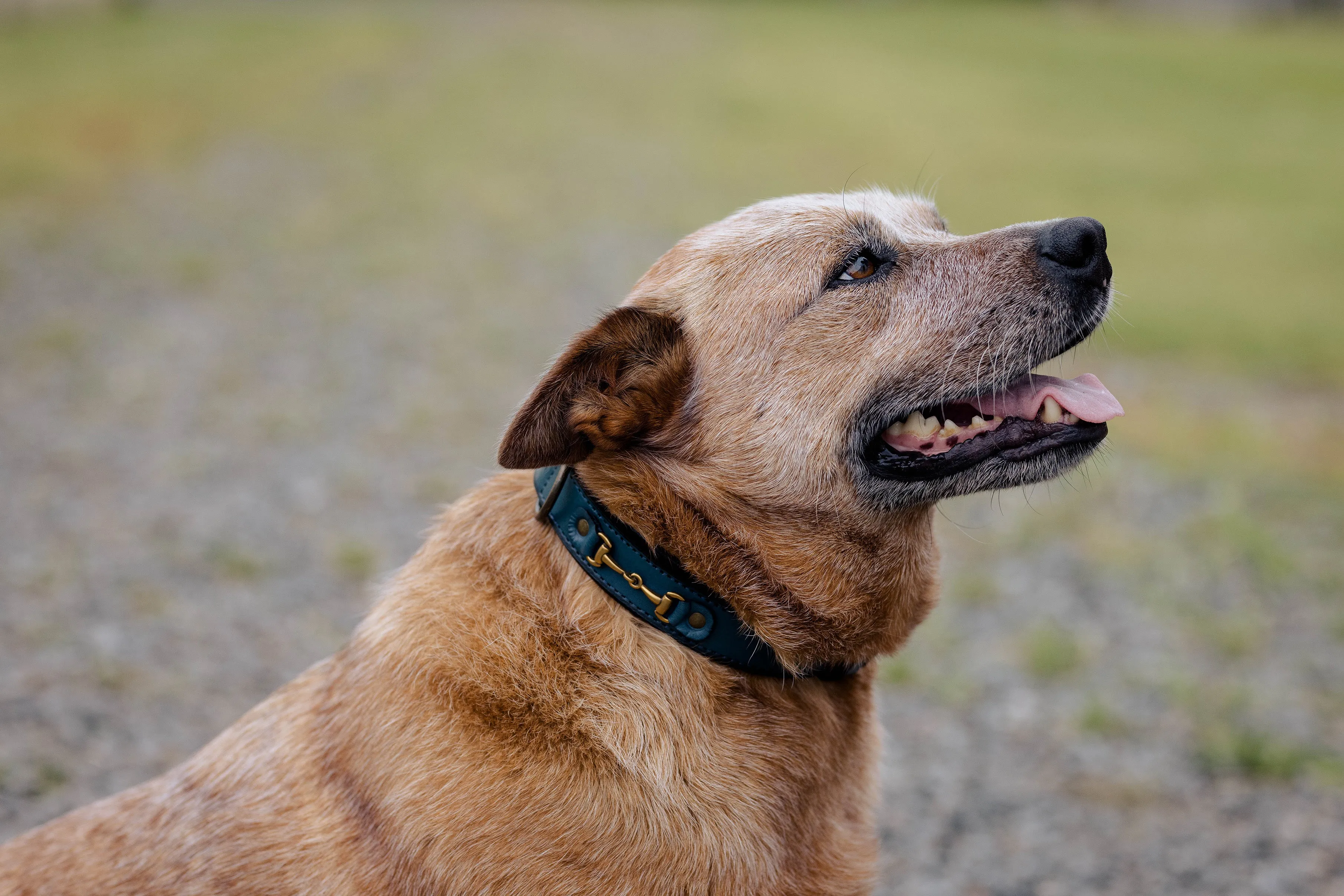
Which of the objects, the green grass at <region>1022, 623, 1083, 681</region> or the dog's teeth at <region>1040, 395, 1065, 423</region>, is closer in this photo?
the dog's teeth at <region>1040, 395, 1065, 423</region>

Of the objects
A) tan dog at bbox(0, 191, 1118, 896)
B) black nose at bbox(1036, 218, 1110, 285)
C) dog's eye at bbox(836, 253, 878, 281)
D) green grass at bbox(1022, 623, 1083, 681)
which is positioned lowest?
green grass at bbox(1022, 623, 1083, 681)

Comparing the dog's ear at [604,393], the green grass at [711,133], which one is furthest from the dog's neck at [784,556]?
the green grass at [711,133]

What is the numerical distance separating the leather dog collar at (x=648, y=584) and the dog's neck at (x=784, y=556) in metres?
0.03

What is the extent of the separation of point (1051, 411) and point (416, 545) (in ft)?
15.8

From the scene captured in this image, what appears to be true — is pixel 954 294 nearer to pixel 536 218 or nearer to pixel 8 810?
pixel 8 810

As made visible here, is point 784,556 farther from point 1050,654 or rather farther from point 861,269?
point 1050,654

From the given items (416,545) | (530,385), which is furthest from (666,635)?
(530,385)

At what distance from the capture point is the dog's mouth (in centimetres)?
294

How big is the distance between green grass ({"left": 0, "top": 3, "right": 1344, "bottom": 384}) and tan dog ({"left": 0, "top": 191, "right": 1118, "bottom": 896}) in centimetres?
466

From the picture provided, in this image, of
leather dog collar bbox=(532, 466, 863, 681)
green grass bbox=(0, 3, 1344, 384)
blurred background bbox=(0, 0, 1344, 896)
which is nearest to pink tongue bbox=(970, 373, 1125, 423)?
blurred background bbox=(0, 0, 1344, 896)

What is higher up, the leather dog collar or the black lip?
the black lip

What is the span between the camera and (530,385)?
8188mm

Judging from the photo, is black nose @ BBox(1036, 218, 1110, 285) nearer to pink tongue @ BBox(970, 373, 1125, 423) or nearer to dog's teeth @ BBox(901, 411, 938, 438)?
pink tongue @ BBox(970, 373, 1125, 423)

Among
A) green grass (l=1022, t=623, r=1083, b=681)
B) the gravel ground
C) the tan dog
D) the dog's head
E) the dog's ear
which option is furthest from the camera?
green grass (l=1022, t=623, r=1083, b=681)
